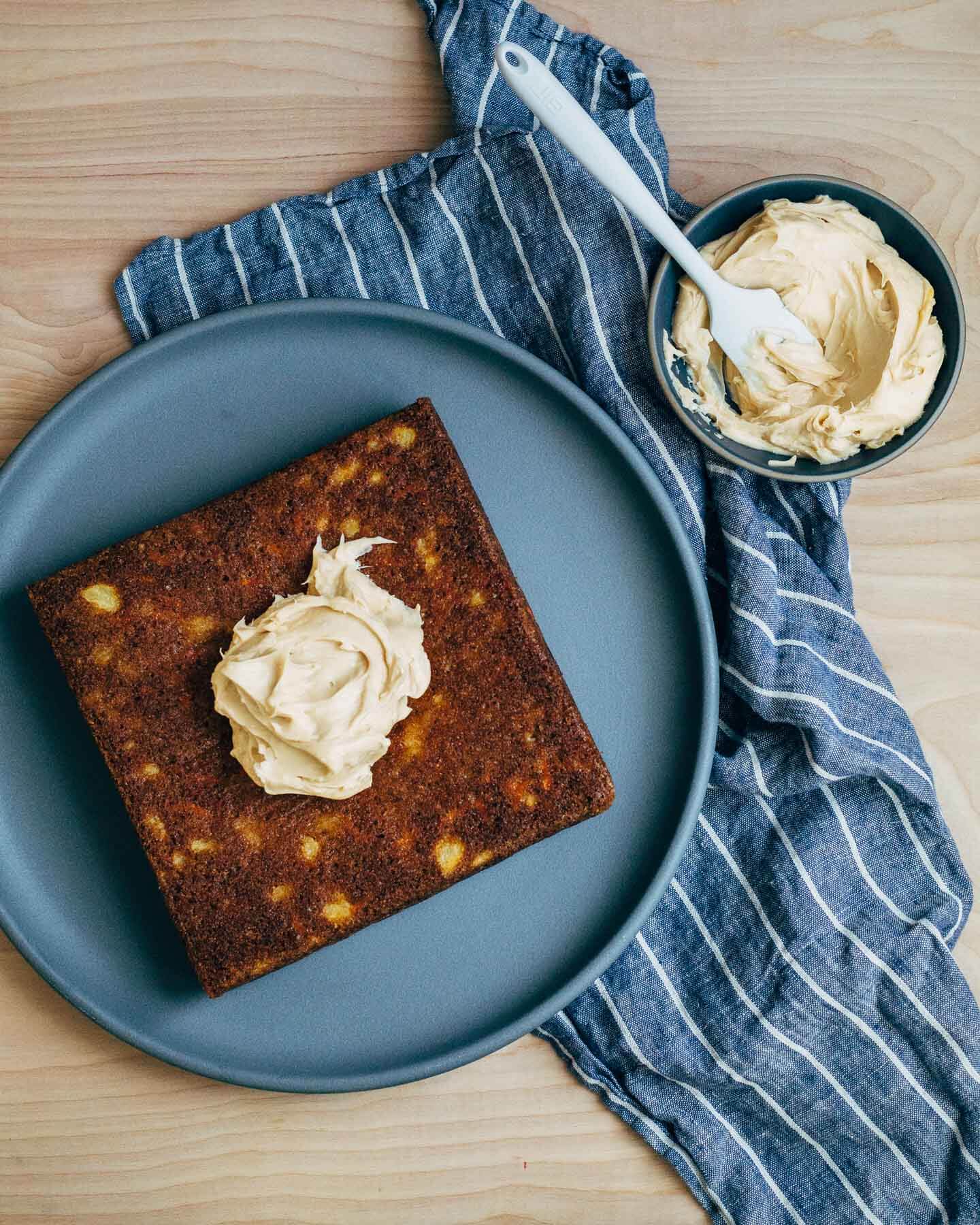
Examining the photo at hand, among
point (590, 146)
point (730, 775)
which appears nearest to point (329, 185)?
point (590, 146)

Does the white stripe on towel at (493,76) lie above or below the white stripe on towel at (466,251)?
above

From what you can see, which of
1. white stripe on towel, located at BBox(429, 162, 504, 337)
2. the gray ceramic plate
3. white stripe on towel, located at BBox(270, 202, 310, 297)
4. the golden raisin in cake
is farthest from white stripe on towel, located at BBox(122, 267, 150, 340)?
white stripe on towel, located at BBox(429, 162, 504, 337)

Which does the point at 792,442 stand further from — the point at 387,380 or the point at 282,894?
the point at 282,894

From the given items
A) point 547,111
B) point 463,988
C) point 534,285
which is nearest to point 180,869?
point 463,988

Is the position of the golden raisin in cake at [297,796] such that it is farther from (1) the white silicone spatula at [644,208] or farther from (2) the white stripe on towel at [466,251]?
(1) the white silicone spatula at [644,208]

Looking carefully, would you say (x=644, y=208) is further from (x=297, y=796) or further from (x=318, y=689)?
(x=297, y=796)

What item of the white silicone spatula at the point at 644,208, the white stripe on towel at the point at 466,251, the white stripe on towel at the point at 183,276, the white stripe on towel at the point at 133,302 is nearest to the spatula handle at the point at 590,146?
the white silicone spatula at the point at 644,208
